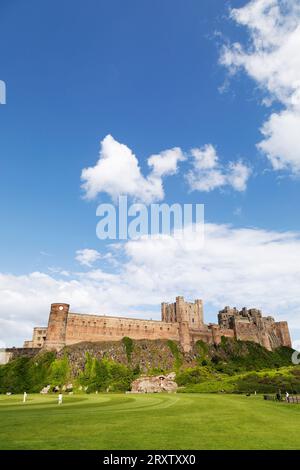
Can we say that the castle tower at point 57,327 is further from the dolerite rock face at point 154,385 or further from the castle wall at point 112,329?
the dolerite rock face at point 154,385

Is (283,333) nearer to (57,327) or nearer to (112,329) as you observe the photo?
(112,329)

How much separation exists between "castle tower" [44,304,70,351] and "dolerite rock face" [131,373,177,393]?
29.0 m

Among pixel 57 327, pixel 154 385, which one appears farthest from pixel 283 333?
pixel 57 327

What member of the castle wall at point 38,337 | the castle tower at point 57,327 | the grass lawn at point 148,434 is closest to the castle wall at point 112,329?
the castle tower at point 57,327

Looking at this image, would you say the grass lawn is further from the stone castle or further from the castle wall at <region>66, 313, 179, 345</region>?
the castle wall at <region>66, 313, 179, 345</region>

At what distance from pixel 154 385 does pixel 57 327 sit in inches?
1340

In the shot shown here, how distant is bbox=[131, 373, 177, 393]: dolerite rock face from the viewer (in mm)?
61000

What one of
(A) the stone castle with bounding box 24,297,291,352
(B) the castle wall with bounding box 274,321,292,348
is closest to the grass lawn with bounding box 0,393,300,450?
(A) the stone castle with bounding box 24,297,291,352

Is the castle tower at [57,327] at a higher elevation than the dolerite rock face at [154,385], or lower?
higher

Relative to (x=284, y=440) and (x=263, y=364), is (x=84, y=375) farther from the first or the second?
(x=284, y=440)

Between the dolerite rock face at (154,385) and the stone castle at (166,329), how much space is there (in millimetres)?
29364

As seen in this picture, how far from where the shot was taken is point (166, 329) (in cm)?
10094

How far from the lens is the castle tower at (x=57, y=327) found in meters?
83.4

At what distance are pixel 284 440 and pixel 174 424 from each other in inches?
237
